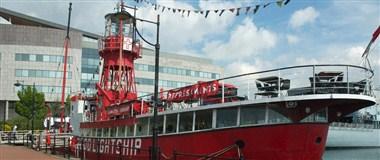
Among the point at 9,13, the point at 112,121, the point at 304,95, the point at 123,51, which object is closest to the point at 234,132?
the point at 304,95

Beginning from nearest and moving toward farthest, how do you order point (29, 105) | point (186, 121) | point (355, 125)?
point (186, 121) < point (29, 105) < point (355, 125)

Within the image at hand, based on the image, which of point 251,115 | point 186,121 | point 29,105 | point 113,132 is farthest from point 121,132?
point 29,105

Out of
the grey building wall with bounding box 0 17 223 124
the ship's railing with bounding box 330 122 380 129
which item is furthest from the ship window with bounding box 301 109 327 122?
the grey building wall with bounding box 0 17 223 124

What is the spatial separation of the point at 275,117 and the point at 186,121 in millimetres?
4501

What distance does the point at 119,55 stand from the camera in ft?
107

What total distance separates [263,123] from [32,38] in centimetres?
8729

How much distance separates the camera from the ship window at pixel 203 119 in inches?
758

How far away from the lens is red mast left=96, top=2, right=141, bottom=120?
3220 cm

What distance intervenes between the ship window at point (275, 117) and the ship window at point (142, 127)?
7.59 m

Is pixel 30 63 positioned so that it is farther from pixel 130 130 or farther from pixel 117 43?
pixel 130 130

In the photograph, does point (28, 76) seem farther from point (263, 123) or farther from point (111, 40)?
point (263, 123)

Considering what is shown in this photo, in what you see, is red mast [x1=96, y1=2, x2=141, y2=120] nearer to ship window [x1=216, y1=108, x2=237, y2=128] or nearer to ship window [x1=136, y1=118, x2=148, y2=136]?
ship window [x1=136, y1=118, x2=148, y2=136]

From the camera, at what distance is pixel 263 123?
57.5ft

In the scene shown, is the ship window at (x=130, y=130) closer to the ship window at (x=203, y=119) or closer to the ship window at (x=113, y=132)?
the ship window at (x=113, y=132)
